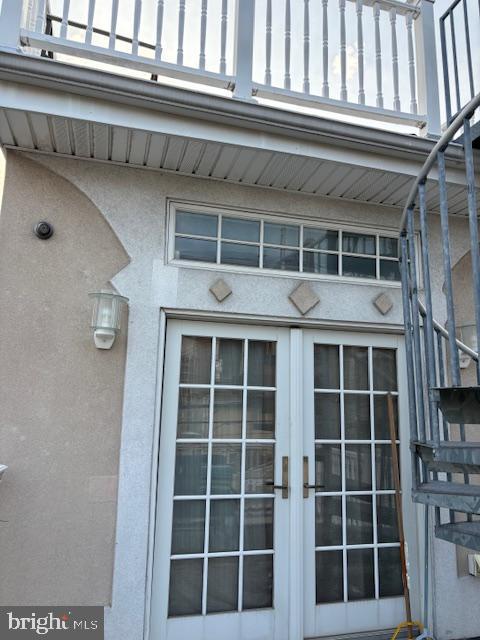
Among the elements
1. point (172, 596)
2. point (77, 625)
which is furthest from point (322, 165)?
point (77, 625)

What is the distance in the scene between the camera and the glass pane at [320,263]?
333 centimetres

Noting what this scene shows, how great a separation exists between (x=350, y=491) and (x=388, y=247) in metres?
1.82

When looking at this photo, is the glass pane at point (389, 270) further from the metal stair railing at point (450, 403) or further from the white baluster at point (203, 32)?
the white baluster at point (203, 32)

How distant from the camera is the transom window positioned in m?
3.16

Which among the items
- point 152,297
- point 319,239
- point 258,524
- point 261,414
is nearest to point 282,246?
point 319,239

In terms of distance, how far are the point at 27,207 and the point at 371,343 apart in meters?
2.51

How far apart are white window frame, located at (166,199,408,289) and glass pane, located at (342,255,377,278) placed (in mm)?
24

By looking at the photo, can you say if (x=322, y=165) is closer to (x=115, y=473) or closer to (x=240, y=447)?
(x=240, y=447)

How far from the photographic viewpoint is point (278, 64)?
305 centimetres

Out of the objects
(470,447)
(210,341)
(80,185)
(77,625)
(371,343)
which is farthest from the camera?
(371,343)

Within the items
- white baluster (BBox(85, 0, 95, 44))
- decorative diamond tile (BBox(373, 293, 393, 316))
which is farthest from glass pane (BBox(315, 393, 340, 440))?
white baluster (BBox(85, 0, 95, 44))

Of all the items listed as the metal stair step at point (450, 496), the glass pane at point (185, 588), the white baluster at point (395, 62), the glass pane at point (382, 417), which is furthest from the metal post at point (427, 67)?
the glass pane at point (185, 588)

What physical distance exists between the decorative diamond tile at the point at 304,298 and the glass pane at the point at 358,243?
0.47m

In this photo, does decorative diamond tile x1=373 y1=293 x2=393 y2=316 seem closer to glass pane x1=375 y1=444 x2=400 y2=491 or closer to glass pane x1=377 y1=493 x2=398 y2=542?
glass pane x1=375 y1=444 x2=400 y2=491
